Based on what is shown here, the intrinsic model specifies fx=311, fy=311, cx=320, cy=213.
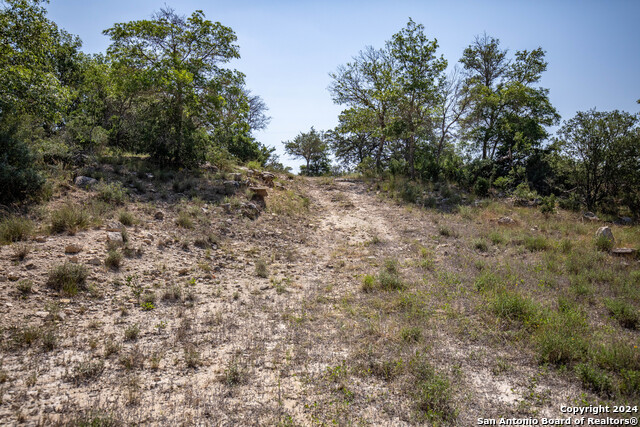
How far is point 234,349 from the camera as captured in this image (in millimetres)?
4586

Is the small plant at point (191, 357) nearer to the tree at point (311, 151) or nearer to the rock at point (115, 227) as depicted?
the rock at point (115, 227)

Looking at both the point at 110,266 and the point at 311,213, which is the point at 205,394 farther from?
the point at 311,213

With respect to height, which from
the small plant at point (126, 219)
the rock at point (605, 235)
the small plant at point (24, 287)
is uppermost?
the small plant at point (126, 219)

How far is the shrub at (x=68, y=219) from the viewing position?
6.95 metres

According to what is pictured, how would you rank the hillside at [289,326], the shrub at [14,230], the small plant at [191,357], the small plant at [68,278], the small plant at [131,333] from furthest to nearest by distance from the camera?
the shrub at [14,230], the small plant at [68,278], the small plant at [131,333], the small plant at [191,357], the hillside at [289,326]

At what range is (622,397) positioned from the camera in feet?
11.8

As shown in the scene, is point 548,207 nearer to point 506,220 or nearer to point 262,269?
point 506,220

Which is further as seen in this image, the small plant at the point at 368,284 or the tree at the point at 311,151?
the tree at the point at 311,151

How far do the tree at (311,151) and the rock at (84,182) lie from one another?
2476 centimetres

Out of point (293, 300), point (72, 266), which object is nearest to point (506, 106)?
point (293, 300)

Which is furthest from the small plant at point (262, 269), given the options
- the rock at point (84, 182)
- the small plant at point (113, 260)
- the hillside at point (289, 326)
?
the rock at point (84, 182)

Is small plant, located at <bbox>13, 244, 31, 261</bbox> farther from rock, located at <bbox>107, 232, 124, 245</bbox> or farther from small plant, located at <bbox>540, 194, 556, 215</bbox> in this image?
small plant, located at <bbox>540, 194, 556, 215</bbox>

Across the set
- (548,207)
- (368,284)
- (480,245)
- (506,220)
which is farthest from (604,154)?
(368,284)

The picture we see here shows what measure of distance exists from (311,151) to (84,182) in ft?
84.2
